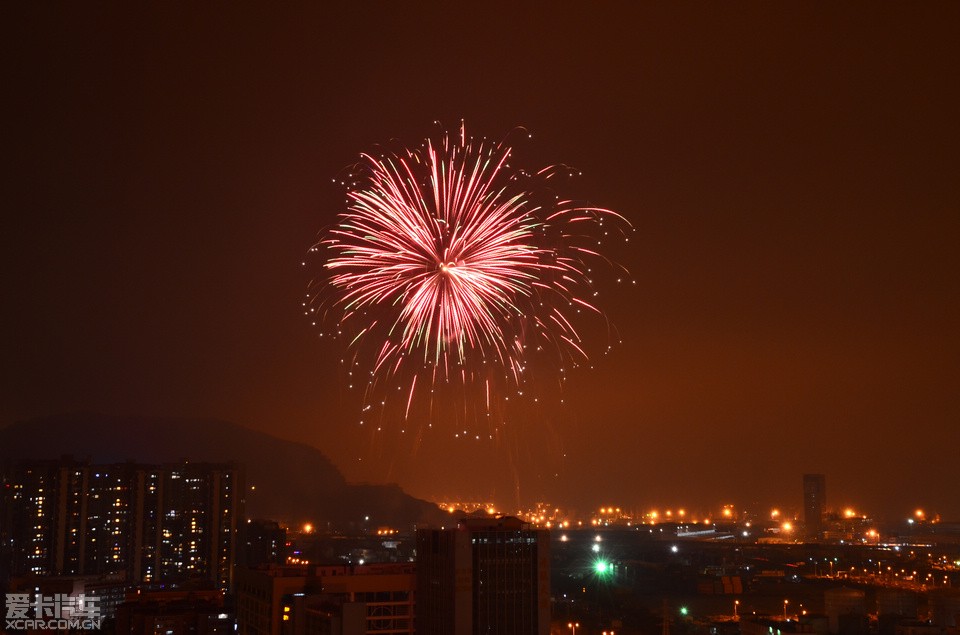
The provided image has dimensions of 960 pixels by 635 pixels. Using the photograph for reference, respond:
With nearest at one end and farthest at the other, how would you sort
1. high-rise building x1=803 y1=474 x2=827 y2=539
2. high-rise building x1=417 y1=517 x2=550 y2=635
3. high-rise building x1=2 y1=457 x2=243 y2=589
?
high-rise building x1=417 y1=517 x2=550 y2=635
high-rise building x1=2 y1=457 x2=243 y2=589
high-rise building x1=803 y1=474 x2=827 y2=539

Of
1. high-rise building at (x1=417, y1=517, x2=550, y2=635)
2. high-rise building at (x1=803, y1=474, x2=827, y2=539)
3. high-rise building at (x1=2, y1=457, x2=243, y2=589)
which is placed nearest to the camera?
high-rise building at (x1=417, y1=517, x2=550, y2=635)

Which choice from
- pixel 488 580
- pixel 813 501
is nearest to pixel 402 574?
pixel 488 580

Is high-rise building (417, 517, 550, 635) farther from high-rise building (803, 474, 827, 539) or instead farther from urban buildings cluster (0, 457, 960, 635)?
high-rise building (803, 474, 827, 539)

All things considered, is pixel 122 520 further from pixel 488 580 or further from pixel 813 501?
pixel 813 501

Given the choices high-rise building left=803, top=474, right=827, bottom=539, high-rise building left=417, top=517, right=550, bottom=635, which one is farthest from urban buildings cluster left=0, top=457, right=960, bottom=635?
high-rise building left=803, top=474, right=827, bottom=539

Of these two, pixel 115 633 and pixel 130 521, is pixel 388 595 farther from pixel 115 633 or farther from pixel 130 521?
pixel 130 521

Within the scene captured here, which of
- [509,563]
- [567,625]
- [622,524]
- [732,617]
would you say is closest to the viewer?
[509,563]

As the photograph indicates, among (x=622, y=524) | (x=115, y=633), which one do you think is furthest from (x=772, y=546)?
(x=115, y=633)
